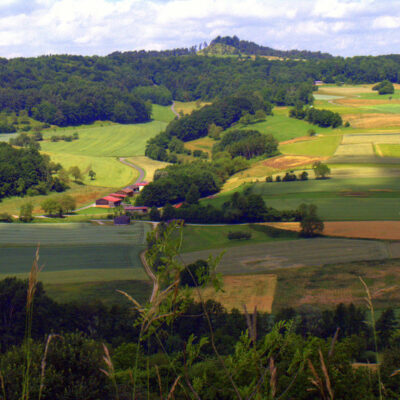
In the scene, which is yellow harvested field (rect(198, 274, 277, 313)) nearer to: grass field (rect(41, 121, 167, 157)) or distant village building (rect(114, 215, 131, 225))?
distant village building (rect(114, 215, 131, 225))

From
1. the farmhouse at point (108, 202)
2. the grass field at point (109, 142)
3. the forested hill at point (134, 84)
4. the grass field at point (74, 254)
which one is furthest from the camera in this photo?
the forested hill at point (134, 84)

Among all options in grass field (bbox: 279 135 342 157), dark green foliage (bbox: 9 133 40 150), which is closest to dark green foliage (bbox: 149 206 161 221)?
grass field (bbox: 279 135 342 157)

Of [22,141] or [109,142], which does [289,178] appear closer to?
[109,142]

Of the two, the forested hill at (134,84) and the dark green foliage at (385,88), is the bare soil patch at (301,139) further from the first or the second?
the dark green foliage at (385,88)

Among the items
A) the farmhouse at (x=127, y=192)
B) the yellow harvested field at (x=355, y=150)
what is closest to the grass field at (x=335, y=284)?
the farmhouse at (x=127, y=192)

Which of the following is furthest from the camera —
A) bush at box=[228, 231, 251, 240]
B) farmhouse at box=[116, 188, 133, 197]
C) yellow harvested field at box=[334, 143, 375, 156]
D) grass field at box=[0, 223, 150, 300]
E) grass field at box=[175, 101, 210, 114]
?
grass field at box=[175, 101, 210, 114]

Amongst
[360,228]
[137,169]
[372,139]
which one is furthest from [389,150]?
[137,169]

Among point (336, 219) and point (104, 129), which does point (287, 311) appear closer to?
point (336, 219)
